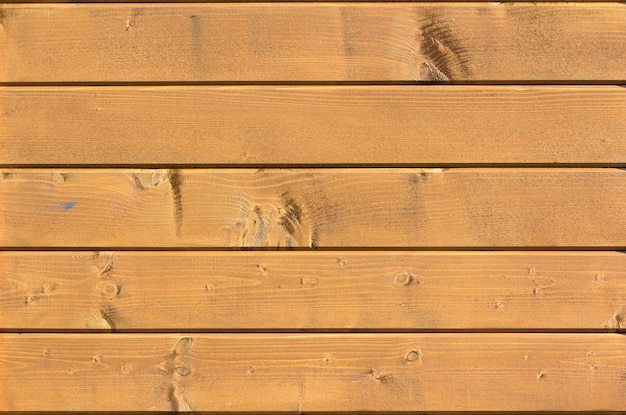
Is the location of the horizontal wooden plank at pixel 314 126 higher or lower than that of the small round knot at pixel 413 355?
higher

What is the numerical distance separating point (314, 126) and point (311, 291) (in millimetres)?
348

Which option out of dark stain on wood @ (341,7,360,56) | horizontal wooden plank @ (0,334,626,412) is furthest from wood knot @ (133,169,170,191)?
dark stain on wood @ (341,7,360,56)

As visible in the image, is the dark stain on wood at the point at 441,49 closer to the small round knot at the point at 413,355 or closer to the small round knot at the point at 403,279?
the small round knot at the point at 403,279

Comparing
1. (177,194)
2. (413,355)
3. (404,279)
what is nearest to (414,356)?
(413,355)

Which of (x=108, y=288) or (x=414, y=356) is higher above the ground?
(x=108, y=288)

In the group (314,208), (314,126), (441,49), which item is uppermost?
(441,49)

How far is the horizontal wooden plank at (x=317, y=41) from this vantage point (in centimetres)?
93

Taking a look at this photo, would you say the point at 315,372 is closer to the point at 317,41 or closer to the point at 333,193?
the point at 333,193

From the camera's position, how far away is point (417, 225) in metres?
0.93

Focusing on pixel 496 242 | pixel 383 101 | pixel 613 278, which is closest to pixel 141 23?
pixel 383 101

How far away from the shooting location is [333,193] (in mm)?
930

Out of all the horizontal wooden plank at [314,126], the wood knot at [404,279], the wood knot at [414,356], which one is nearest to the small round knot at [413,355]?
the wood knot at [414,356]

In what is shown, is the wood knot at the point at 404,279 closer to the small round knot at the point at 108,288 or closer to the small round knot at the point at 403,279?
the small round knot at the point at 403,279

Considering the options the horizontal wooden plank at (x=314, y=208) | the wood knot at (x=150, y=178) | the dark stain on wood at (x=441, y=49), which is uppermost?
the dark stain on wood at (x=441, y=49)
